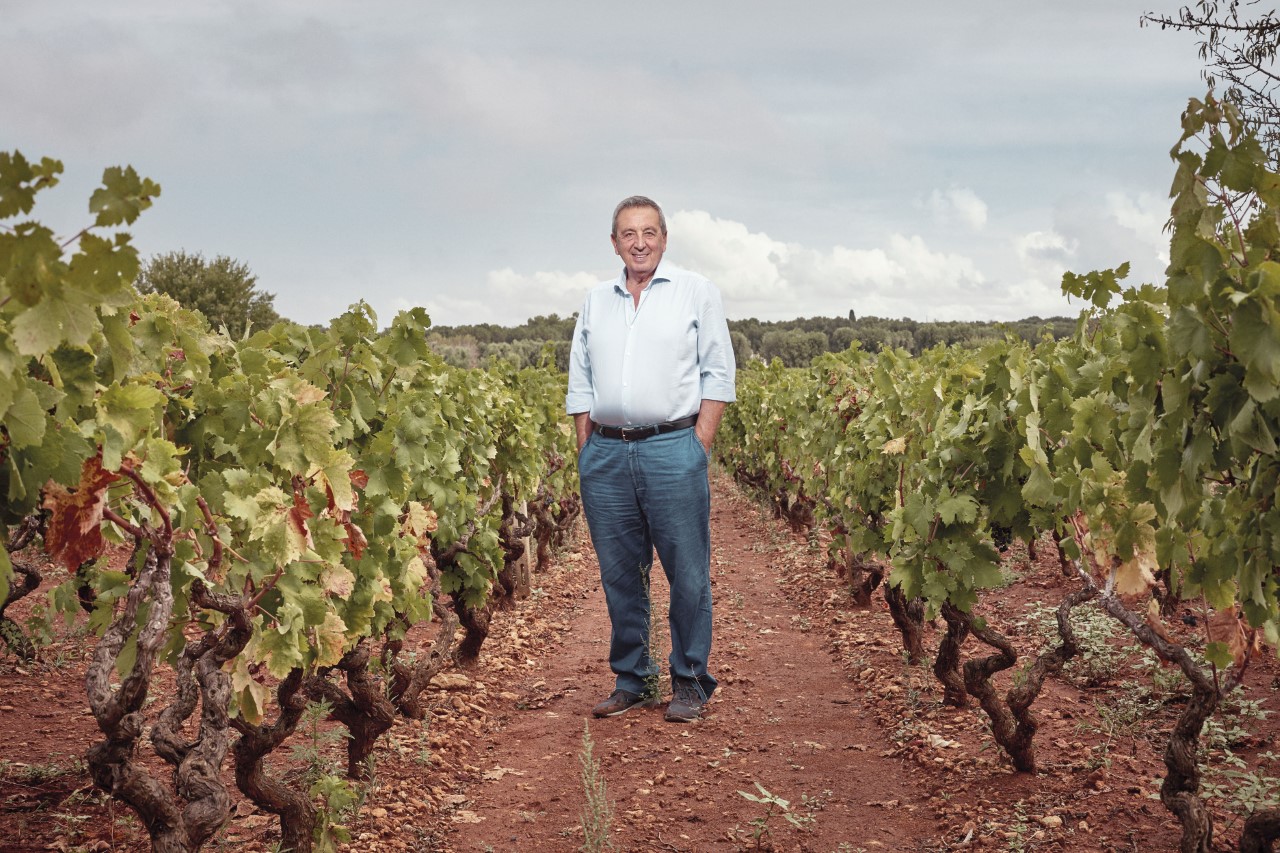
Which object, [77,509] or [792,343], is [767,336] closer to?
[792,343]

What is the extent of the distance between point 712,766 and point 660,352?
1.83 m

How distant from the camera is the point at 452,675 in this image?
5969 mm

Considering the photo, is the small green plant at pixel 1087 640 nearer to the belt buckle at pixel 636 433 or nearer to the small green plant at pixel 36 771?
the belt buckle at pixel 636 433

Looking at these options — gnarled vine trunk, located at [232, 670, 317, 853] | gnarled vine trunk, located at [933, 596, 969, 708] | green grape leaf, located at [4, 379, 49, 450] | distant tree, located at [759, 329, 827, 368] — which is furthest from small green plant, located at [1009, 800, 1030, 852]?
distant tree, located at [759, 329, 827, 368]

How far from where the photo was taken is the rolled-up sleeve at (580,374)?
16.1ft

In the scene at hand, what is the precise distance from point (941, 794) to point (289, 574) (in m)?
2.69

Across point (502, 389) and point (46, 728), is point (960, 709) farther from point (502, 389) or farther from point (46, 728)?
point (502, 389)

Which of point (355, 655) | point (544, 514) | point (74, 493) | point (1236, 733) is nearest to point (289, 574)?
point (74, 493)

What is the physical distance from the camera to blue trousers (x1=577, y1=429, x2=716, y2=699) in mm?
4672

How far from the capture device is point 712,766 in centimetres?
439

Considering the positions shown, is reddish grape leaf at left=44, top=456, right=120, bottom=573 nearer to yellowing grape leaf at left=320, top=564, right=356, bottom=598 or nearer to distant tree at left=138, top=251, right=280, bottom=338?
yellowing grape leaf at left=320, top=564, right=356, bottom=598

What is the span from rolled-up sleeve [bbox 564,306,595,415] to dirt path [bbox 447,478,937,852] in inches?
57.7

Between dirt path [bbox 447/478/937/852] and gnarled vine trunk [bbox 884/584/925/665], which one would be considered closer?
dirt path [bbox 447/478/937/852]

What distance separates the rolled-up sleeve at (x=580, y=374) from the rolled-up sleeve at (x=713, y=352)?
57 centimetres
